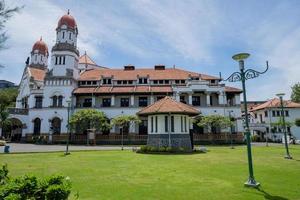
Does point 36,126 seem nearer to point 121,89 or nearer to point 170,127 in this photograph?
point 121,89

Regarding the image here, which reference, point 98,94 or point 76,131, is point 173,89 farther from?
point 76,131

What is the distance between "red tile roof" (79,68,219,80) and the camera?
150ft

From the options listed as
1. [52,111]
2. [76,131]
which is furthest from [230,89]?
[52,111]

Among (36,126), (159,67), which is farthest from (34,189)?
(159,67)

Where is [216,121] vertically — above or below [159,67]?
below

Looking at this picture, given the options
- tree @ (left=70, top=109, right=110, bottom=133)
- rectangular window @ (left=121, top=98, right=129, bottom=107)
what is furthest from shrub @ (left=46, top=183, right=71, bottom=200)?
rectangular window @ (left=121, top=98, right=129, bottom=107)

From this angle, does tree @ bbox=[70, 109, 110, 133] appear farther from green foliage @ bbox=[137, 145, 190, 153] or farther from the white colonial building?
green foliage @ bbox=[137, 145, 190, 153]

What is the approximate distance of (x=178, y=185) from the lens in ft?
30.5

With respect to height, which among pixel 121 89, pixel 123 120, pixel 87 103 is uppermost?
pixel 121 89

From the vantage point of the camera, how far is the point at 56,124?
42250 millimetres

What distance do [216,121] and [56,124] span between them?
25733 mm

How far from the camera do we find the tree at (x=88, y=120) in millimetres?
37281

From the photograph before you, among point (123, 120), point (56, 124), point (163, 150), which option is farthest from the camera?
point (56, 124)

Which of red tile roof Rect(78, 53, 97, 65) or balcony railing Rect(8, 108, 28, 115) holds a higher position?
red tile roof Rect(78, 53, 97, 65)
